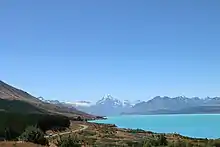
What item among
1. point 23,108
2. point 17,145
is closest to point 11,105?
point 23,108

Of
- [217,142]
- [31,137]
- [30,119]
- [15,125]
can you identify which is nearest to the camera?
[31,137]

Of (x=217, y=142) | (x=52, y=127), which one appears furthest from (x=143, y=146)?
(x=52, y=127)

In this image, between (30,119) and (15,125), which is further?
(30,119)

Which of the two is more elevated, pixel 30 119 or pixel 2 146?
pixel 30 119

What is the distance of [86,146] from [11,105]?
110 meters

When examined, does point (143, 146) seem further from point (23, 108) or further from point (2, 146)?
point (23, 108)

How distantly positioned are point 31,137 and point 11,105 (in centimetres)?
11789

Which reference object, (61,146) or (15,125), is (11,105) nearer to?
(15,125)

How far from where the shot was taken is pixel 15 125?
86688mm

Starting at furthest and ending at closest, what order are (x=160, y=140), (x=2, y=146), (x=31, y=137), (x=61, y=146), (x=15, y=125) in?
(x=15, y=125) < (x=160, y=140) < (x=31, y=137) < (x=61, y=146) < (x=2, y=146)

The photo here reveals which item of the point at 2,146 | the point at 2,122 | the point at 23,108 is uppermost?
the point at 23,108

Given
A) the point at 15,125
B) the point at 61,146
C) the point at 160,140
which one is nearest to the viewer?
the point at 61,146

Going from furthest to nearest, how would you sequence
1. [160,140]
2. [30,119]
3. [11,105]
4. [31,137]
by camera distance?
[11,105], [30,119], [160,140], [31,137]

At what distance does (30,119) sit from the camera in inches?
3703
